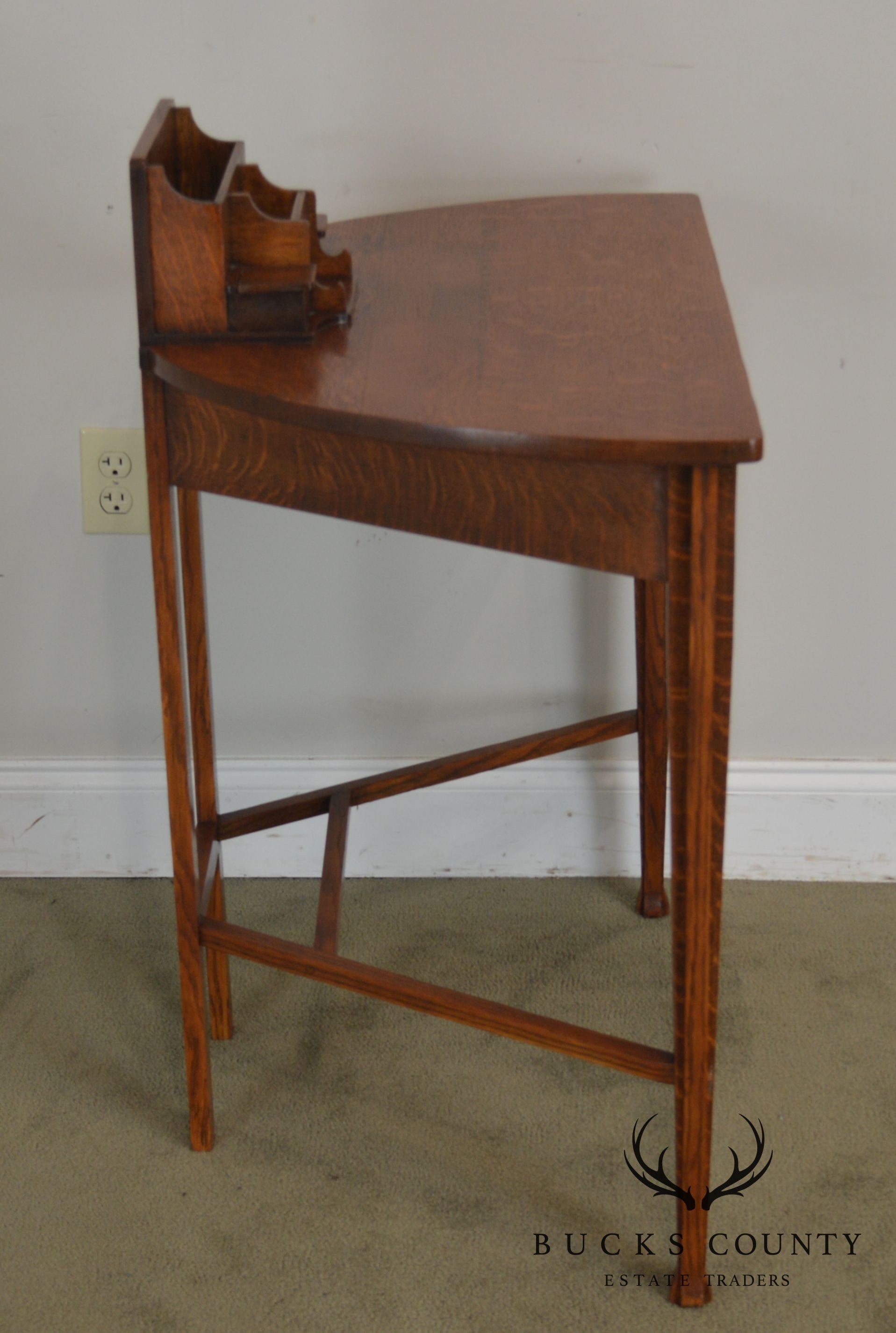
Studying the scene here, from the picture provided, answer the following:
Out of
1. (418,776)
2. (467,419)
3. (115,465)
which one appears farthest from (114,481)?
(467,419)

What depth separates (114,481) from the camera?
1288mm

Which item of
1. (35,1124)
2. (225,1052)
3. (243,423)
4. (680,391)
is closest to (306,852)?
(225,1052)

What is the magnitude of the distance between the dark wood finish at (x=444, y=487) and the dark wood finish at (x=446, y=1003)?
1.09 ft

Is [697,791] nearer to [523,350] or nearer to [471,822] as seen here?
[523,350]

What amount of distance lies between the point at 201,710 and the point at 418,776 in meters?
0.20

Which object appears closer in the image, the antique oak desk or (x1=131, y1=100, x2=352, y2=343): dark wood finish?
Result: the antique oak desk

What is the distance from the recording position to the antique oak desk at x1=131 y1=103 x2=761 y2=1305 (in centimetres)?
69

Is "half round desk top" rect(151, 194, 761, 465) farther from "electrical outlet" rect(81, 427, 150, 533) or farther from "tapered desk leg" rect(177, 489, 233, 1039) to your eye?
"electrical outlet" rect(81, 427, 150, 533)

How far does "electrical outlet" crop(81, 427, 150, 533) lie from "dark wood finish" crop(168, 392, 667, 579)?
1.51 feet

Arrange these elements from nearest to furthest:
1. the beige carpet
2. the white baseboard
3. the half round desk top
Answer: the half round desk top, the beige carpet, the white baseboard

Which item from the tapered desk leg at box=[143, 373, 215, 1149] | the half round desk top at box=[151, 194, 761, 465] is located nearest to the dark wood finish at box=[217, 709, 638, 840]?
the tapered desk leg at box=[143, 373, 215, 1149]

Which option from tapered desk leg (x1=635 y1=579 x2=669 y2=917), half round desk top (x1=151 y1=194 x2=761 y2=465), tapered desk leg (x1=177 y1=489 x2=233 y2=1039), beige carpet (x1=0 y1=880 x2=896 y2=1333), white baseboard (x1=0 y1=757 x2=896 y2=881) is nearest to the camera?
half round desk top (x1=151 y1=194 x2=761 y2=465)

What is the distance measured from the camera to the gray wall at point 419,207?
115 centimetres

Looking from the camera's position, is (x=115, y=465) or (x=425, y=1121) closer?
(x=425, y=1121)
